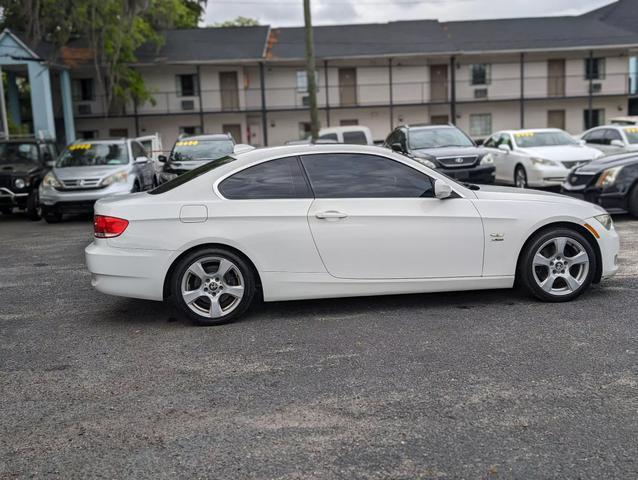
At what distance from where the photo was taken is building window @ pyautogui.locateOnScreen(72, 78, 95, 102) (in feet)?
123

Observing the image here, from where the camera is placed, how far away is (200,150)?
1605cm

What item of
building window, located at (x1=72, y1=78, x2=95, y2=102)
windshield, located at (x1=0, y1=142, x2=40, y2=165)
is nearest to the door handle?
windshield, located at (x1=0, y1=142, x2=40, y2=165)

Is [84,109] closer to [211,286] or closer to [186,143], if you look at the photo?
[186,143]

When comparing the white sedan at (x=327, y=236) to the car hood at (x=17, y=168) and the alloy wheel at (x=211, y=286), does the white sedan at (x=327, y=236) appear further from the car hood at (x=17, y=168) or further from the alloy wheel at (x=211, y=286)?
the car hood at (x=17, y=168)

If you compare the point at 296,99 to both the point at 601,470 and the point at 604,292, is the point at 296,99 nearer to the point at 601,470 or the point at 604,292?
the point at 604,292

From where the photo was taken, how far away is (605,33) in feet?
125

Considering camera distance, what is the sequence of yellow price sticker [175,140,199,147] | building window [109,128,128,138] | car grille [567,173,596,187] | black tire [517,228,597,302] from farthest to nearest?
building window [109,128,128,138] → yellow price sticker [175,140,199,147] → car grille [567,173,596,187] → black tire [517,228,597,302]

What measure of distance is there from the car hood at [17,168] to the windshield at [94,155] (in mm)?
740

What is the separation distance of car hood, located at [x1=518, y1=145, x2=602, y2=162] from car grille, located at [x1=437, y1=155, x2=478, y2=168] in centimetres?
159

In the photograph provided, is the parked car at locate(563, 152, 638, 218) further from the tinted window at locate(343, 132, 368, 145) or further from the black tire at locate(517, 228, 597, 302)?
the tinted window at locate(343, 132, 368, 145)

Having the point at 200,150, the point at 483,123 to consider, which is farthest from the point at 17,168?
the point at 483,123

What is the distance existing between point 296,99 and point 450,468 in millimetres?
35681

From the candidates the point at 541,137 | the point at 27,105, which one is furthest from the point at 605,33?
the point at 27,105

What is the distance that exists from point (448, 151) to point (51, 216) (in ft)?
27.2
